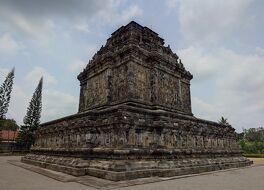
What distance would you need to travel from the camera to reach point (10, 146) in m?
42.9

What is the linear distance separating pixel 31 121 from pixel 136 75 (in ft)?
113

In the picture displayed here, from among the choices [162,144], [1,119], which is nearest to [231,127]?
[162,144]

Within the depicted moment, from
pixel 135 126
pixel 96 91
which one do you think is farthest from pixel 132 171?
pixel 96 91

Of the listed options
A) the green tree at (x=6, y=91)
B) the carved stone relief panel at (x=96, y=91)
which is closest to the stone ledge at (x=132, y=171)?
the carved stone relief panel at (x=96, y=91)

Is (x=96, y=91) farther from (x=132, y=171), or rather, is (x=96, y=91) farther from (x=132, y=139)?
(x=132, y=171)

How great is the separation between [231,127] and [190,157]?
810 cm

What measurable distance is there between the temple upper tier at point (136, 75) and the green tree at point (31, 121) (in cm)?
2687

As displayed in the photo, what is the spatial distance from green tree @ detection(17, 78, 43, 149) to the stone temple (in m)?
24.1

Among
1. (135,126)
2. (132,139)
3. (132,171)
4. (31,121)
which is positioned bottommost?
(132,171)

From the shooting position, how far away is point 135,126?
11.0 m

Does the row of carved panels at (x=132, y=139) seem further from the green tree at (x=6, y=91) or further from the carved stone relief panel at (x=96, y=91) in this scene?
the green tree at (x=6, y=91)

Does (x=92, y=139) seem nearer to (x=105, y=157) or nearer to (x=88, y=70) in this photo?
(x=105, y=157)

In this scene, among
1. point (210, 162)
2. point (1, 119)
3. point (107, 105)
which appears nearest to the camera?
point (210, 162)

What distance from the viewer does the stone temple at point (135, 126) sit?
1046cm
